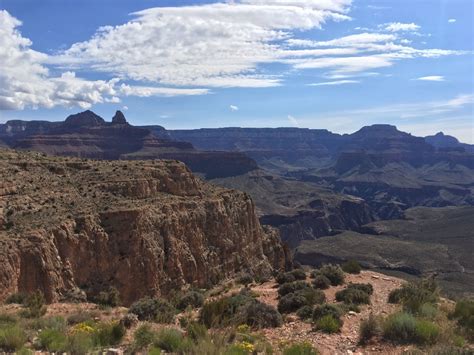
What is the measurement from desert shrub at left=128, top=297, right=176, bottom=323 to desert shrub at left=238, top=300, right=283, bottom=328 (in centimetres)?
227

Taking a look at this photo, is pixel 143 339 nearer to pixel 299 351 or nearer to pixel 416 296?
pixel 299 351

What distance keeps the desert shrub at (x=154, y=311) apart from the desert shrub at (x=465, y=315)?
319 inches

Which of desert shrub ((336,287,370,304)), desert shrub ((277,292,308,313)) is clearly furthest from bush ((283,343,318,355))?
desert shrub ((336,287,370,304))

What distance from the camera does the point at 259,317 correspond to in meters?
13.4

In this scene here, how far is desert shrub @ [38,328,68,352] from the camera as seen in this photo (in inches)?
387

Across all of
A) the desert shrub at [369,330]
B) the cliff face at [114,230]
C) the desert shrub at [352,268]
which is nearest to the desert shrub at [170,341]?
the desert shrub at [369,330]

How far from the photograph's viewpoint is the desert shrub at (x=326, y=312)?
13.3 m

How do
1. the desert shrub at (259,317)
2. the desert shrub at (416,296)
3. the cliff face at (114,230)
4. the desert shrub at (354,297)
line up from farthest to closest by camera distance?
the cliff face at (114,230) → the desert shrub at (354,297) → the desert shrub at (416,296) → the desert shrub at (259,317)

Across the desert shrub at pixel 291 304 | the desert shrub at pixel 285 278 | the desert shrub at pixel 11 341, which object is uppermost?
the desert shrub at pixel 11 341

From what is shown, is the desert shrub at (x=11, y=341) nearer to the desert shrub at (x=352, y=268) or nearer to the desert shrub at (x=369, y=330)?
the desert shrub at (x=369, y=330)

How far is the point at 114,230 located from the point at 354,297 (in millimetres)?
20980

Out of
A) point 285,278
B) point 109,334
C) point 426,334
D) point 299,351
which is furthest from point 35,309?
point 426,334

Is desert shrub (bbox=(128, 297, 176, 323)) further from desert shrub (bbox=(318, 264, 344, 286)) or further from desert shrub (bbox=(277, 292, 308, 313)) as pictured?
desert shrub (bbox=(318, 264, 344, 286))

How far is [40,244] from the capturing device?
1068 inches
